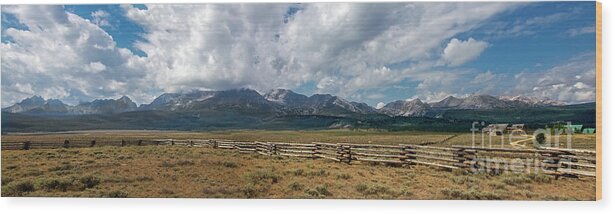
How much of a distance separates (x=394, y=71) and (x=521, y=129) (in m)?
2.59

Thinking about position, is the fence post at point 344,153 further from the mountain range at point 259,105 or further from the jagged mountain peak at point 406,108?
the jagged mountain peak at point 406,108

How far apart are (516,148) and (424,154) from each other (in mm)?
1731

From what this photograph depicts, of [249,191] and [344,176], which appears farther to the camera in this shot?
[344,176]

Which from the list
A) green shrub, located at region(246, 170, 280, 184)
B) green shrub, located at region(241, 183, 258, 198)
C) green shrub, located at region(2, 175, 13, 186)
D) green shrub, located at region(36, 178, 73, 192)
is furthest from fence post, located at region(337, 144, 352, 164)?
green shrub, located at region(2, 175, 13, 186)

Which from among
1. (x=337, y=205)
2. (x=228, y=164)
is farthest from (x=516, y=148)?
(x=228, y=164)

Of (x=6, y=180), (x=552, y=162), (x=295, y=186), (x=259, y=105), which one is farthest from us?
(x=6, y=180)

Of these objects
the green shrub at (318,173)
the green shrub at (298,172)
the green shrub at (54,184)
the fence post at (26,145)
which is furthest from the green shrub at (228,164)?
the fence post at (26,145)

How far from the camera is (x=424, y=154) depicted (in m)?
9.94

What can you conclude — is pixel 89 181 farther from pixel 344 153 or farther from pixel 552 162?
pixel 552 162

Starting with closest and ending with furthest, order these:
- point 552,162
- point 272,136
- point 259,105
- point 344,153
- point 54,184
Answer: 1. point 552,162
2. point 54,184
3. point 259,105
4. point 272,136
5. point 344,153

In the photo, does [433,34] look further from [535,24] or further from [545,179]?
[545,179]

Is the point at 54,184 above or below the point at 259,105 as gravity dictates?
below

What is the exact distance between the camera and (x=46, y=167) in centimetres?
993

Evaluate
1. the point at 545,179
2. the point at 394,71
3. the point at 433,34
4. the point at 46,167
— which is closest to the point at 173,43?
the point at 46,167
